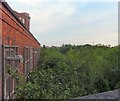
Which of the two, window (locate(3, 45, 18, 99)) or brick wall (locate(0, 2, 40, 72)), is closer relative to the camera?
brick wall (locate(0, 2, 40, 72))

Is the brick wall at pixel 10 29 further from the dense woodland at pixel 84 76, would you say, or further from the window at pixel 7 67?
the dense woodland at pixel 84 76

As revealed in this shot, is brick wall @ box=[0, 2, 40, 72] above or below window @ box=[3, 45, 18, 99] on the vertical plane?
above

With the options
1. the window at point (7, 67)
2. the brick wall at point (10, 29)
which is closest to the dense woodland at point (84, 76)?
the brick wall at point (10, 29)

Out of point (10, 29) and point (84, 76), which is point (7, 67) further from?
point (84, 76)

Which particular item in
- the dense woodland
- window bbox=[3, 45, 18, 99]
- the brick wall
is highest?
the brick wall

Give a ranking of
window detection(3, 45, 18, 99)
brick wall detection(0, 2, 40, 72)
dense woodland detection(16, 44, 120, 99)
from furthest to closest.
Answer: dense woodland detection(16, 44, 120, 99) → window detection(3, 45, 18, 99) → brick wall detection(0, 2, 40, 72)

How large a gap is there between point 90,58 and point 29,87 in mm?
9218

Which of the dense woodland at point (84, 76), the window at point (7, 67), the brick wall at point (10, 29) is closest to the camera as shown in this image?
the brick wall at point (10, 29)

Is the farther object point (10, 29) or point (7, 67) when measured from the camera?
point (10, 29)

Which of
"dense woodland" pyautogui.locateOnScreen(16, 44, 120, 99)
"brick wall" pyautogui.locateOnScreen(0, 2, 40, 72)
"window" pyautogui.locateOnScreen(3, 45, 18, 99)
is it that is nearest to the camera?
"brick wall" pyautogui.locateOnScreen(0, 2, 40, 72)

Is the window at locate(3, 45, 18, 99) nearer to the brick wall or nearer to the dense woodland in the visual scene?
→ the brick wall

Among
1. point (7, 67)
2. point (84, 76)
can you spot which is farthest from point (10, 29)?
point (84, 76)

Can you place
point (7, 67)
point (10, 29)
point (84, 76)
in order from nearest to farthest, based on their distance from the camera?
1. point (7, 67)
2. point (10, 29)
3. point (84, 76)

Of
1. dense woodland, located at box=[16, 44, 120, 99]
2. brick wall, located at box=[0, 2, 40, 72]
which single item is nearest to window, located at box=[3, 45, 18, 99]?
brick wall, located at box=[0, 2, 40, 72]
